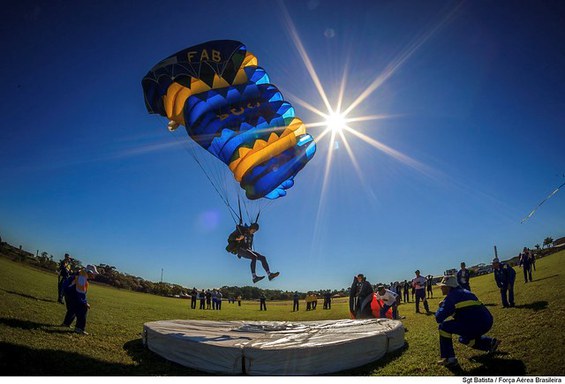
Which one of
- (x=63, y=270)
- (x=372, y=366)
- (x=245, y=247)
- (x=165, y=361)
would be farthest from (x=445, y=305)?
(x=63, y=270)

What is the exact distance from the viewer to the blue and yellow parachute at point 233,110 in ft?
26.6

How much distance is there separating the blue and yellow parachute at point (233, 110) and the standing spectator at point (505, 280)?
7.61 m

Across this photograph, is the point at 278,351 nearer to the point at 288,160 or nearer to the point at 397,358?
the point at 397,358

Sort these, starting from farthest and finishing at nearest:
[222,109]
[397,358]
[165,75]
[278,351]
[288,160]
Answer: [288,160] → [222,109] → [165,75] → [397,358] → [278,351]

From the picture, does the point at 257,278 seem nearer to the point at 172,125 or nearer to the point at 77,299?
the point at 77,299

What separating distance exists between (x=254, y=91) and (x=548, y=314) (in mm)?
9217

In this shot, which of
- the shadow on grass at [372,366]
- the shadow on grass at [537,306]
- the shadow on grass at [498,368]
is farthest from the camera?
the shadow on grass at [537,306]

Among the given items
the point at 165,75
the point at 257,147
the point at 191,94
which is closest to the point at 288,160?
the point at 257,147

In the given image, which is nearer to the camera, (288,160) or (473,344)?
(473,344)

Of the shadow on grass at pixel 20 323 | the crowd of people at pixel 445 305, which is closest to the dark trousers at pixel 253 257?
the crowd of people at pixel 445 305

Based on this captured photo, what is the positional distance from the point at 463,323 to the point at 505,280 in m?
6.42

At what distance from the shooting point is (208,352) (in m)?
4.53

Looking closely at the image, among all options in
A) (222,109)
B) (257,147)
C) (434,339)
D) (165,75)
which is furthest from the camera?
(257,147)

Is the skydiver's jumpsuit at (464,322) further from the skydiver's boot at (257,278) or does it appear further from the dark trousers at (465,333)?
the skydiver's boot at (257,278)
